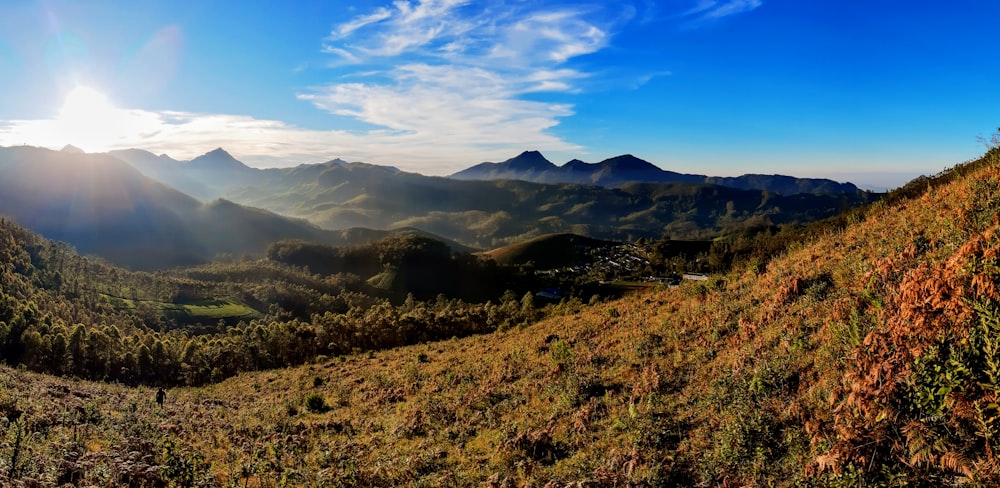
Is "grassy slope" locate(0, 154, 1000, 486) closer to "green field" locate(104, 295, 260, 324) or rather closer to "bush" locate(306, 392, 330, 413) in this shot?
"bush" locate(306, 392, 330, 413)

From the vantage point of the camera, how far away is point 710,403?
12.7 m

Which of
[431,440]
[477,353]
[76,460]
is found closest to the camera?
[76,460]

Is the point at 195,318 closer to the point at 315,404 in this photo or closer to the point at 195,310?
the point at 195,310

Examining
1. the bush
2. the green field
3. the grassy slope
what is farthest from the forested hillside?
the grassy slope

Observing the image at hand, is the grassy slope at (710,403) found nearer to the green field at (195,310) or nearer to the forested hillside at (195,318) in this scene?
the forested hillside at (195,318)

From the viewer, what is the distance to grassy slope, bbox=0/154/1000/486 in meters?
8.52

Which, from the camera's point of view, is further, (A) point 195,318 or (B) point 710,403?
(A) point 195,318

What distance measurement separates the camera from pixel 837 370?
1134 centimetres

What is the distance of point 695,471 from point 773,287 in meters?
11.7

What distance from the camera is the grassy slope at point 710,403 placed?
8516mm

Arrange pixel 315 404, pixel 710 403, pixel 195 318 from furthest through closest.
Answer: pixel 195 318 < pixel 315 404 < pixel 710 403

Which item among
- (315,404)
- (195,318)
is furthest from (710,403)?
(195,318)

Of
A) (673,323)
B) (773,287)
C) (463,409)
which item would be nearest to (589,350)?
(673,323)

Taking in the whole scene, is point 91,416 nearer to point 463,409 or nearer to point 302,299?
point 463,409
